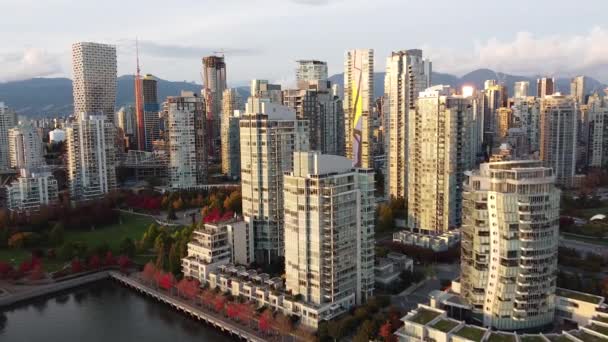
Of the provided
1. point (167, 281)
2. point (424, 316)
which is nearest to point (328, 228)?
point (424, 316)

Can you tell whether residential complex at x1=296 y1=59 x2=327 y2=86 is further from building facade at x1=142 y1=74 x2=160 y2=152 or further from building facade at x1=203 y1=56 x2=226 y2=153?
building facade at x1=142 y1=74 x2=160 y2=152

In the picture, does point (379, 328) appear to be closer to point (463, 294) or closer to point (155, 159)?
point (463, 294)

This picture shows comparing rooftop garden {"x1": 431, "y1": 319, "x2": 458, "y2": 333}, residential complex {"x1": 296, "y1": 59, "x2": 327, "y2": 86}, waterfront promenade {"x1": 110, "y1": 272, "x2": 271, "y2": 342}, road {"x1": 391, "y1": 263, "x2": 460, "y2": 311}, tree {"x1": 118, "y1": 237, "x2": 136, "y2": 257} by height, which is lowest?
waterfront promenade {"x1": 110, "y1": 272, "x2": 271, "y2": 342}

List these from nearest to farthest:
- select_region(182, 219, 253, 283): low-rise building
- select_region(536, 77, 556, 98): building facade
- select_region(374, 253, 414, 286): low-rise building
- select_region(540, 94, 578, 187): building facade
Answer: select_region(374, 253, 414, 286): low-rise building, select_region(182, 219, 253, 283): low-rise building, select_region(540, 94, 578, 187): building facade, select_region(536, 77, 556, 98): building facade

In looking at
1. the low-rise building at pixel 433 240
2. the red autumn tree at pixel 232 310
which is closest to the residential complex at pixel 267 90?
the low-rise building at pixel 433 240

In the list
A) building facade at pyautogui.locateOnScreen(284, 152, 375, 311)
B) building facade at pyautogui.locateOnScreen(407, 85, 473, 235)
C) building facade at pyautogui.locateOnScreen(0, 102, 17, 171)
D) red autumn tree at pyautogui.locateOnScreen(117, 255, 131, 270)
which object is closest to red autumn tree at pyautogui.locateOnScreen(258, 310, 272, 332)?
building facade at pyautogui.locateOnScreen(284, 152, 375, 311)

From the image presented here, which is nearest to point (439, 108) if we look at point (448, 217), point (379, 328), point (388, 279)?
point (448, 217)

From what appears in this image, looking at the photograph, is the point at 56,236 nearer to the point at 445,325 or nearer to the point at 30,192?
the point at 30,192
